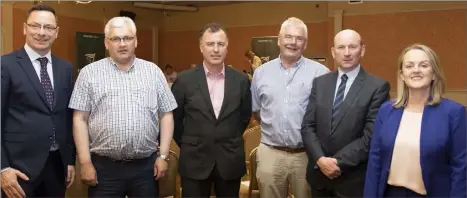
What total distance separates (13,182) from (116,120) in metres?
0.60

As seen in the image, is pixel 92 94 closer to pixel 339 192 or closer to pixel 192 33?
pixel 339 192

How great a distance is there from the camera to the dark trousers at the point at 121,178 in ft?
8.03

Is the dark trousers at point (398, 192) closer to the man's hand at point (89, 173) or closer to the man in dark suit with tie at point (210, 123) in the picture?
the man in dark suit with tie at point (210, 123)

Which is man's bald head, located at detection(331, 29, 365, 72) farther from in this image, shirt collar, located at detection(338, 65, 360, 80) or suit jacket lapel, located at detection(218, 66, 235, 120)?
suit jacket lapel, located at detection(218, 66, 235, 120)

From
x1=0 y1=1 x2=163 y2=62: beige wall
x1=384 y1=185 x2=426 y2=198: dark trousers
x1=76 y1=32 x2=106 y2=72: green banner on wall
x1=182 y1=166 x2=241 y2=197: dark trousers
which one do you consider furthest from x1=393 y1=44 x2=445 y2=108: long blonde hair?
x1=76 y1=32 x2=106 y2=72: green banner on wall

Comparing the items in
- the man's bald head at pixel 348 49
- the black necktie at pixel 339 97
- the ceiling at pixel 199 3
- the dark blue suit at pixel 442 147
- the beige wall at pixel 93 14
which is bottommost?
the dark blue suit at pixel 442 147

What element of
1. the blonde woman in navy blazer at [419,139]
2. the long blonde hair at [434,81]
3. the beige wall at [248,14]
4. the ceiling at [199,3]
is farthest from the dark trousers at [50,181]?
the ceiling at [199,3]

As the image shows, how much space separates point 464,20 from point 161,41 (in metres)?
7.87

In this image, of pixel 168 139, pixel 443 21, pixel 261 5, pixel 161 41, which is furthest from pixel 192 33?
pixel 168 139

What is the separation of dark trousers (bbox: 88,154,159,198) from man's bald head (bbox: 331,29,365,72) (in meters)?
1.23

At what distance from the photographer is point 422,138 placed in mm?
2135

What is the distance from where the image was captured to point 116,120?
2.43m

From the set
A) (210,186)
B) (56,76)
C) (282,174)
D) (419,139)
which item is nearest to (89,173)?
(56,76)

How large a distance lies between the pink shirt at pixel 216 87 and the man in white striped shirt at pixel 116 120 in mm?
349
